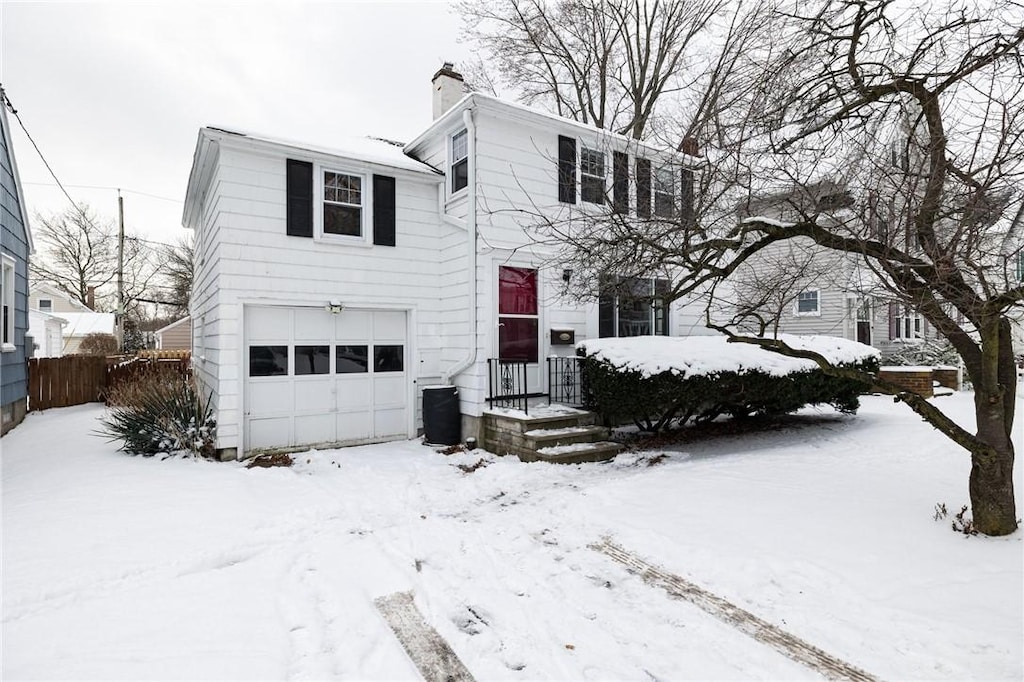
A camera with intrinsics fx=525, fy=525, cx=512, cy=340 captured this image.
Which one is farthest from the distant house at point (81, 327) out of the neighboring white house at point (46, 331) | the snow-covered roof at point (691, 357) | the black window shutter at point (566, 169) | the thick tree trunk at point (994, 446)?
the thick tree trunk at point (994, 446)

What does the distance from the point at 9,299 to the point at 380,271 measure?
22.3ft

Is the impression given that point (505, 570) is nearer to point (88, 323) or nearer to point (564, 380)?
A: point (564, 380)

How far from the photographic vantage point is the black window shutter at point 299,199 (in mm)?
7922

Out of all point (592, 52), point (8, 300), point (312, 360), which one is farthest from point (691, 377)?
point (592, 52)

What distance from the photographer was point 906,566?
3600 mm

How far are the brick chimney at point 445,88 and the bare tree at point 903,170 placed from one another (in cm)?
607

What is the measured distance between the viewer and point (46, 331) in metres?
23.9

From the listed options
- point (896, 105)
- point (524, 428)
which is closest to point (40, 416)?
point (524, 428)

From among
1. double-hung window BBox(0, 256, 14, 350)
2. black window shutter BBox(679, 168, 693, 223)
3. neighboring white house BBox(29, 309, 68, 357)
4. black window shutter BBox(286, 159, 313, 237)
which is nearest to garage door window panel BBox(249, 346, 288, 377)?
black window shutter BBox(286, 159, 313, 237)

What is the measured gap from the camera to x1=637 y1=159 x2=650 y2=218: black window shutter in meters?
5.83

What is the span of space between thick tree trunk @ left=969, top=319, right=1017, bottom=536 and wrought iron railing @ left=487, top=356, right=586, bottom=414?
5.07 m

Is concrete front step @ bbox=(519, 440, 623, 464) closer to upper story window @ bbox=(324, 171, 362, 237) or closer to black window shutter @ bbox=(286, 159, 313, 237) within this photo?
upper story window @ bbox=(324, 171, 362, 237)

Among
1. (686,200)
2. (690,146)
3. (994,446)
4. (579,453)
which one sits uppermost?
(690,146)

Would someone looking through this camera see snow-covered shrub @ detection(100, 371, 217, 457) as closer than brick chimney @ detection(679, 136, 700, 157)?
No
